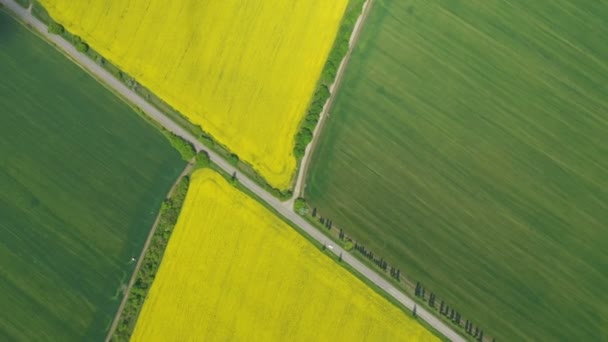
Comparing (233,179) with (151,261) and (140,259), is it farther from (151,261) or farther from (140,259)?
(140,259)

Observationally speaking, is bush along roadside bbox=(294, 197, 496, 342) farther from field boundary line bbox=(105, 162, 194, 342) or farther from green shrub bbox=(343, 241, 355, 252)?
field boundary line bbox=(105, 162, 194, 342)

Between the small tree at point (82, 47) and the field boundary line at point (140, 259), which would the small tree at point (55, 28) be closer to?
the small tree at point (82, 47)

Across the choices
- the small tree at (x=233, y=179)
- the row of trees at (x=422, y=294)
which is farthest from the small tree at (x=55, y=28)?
the row of trees at (x=422, y=294)

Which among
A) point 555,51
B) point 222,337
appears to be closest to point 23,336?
point 222,337

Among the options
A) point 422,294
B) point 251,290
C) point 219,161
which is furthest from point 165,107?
point 422,294

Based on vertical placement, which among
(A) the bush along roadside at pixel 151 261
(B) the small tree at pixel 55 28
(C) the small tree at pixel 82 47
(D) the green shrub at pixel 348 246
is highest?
(B) the small tree at pixel 55 28

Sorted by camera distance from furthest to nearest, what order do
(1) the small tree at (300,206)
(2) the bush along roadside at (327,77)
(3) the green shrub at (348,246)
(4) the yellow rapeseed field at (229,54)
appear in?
(4) the yellow rapeseed field at (229,54) → (2) the bush along roadside at (327,77) → (1) the small tree at (300,206) → (3) the green shrub at (348,246)
